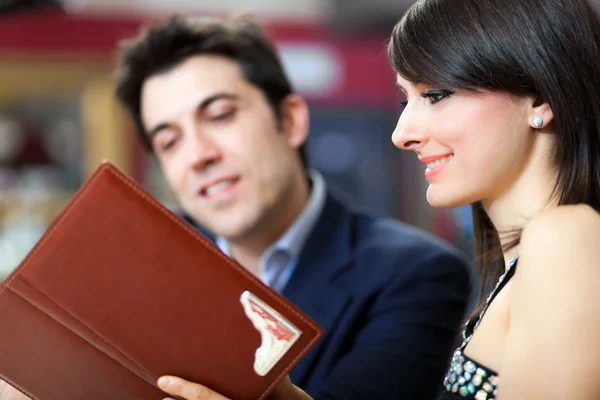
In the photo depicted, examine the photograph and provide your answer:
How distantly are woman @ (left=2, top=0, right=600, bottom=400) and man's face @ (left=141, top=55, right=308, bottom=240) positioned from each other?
76cm

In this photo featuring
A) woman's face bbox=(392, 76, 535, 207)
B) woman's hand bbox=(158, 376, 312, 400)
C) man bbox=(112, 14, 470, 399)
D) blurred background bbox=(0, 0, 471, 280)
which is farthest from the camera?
blurred background bbox=(0, 0, 471, 280)

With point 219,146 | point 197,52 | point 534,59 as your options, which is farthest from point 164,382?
point 197,52

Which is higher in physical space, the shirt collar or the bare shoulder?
the shirt collar

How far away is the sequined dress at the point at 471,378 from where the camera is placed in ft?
3.11

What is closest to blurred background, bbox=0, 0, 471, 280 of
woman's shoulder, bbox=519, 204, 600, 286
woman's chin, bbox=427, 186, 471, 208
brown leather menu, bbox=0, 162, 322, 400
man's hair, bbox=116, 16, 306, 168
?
man's hair, bbox=116, 16, 306, 168

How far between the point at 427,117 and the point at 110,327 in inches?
20.1

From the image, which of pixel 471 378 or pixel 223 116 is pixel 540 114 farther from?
pixel 223 116

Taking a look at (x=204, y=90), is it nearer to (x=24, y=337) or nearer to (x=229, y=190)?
(x=229, y=190)

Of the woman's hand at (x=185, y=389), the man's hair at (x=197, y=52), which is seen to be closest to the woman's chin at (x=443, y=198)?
the woman's hand at (x=185, y=389)

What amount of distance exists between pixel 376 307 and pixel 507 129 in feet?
2.31

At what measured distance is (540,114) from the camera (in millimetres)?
A: 980

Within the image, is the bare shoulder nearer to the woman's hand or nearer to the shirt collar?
the woman's hand

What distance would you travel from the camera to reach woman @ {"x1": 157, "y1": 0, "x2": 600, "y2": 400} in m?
0.92

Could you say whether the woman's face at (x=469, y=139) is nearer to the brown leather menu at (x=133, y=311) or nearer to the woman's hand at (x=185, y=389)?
the brown leather menu at (x=133, y=311)
